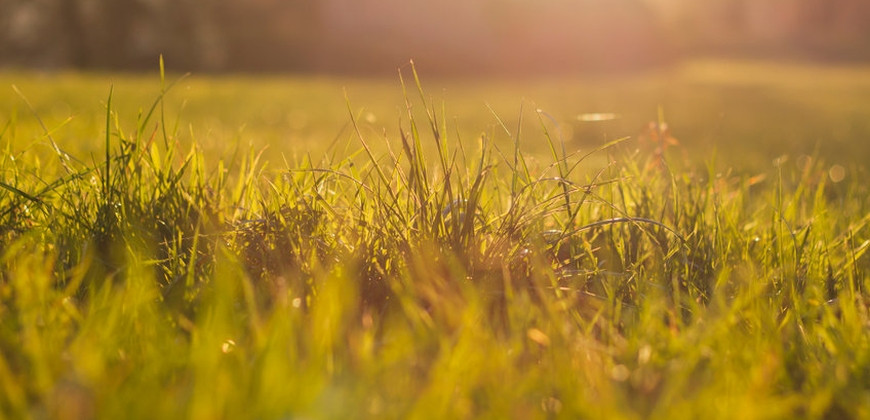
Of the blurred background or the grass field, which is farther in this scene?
the blurred background

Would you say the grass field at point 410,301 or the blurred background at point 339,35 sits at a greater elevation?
the grass field at point 410,301

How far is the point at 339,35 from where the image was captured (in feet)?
67.7

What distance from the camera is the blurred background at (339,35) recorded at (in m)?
18.4

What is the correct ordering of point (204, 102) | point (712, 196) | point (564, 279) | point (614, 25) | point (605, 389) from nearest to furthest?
point (605, 389) → point (564, 279) → point (712, 196) → point (204, 102) → point (614, 25)

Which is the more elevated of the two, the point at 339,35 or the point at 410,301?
the point at 410,301

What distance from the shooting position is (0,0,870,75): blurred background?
724 inches

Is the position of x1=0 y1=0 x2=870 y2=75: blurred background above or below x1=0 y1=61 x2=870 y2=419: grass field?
below

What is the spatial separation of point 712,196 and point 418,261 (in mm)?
975

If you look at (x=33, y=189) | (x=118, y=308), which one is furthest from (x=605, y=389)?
(x=33, y=189)

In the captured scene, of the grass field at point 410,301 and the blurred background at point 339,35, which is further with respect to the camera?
the blurred background at point 339,35

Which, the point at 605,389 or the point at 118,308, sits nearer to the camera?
the point at 605,389

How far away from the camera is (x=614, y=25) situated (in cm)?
2469

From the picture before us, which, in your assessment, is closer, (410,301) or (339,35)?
(410,301)

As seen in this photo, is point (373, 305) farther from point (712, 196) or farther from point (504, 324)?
point (712, 196)
